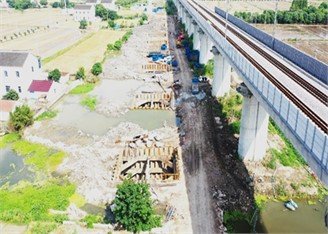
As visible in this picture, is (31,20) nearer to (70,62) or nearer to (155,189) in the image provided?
(70,62)

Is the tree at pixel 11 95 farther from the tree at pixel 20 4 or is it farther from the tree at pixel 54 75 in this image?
the tree at pixel 20 4

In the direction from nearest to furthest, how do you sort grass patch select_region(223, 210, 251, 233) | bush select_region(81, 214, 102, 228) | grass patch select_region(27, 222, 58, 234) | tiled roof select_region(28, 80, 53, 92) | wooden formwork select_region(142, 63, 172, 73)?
1. grass patch select_region(27, 222, 58, 234)
2. bush select_region(81, 214, 102, 228)
3. grass patch select_region(223, 210, 251, 233)
4. tiled roof select_region(28, 80, 53, 92)
5. wooden formwork select_region(142, 63, 172, 73)

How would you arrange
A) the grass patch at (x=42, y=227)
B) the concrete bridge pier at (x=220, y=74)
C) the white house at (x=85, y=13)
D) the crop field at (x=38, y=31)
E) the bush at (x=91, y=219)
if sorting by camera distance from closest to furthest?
the grass patch at (x=42, y=227) → the bush at (x=91, y=219) → the concrete bridge pier at (x=220, y=74) → the crop field at (x=38, y=31) → the white house at (x=85, y=13)

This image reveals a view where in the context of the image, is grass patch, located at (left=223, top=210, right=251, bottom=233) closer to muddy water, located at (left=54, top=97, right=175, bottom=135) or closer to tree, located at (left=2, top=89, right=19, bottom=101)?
muddy water, located at (left=54, top=97, right=175, bottom=135)

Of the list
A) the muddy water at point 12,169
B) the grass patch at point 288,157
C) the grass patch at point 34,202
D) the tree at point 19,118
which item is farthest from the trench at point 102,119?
the grass patch at point 288,157

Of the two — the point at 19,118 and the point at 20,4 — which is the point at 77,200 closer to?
the point at 19,118

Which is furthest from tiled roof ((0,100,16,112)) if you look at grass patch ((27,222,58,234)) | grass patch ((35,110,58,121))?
grass patch ((27,222,58,234))
